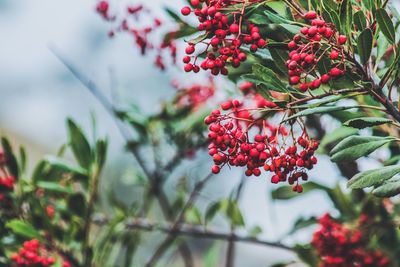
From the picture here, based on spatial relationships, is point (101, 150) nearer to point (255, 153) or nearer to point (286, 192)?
point (286, 192)

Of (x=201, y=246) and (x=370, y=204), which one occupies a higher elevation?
(x=370, y=204)

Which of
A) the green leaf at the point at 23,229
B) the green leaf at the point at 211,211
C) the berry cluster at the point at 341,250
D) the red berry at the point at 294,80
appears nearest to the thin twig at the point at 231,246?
the green leaf at the point at 211,211

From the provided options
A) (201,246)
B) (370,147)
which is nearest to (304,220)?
(370,147)

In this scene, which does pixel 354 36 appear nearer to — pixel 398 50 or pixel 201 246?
pixel 398 50

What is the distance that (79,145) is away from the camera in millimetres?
1915

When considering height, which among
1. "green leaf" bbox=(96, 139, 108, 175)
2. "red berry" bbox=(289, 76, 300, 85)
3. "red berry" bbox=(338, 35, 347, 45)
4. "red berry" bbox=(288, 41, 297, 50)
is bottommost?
→ "green leaf" bbox=(96, 139, 108, 175)

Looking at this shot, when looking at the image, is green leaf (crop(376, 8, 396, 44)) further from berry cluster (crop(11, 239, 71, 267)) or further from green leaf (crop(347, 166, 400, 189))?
berry cluster (crop(11, 239, 71, 267))

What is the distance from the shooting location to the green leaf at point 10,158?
6.32ft


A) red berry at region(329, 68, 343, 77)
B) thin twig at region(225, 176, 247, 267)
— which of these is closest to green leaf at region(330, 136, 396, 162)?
red berry at region(329, 68, 343, 77)

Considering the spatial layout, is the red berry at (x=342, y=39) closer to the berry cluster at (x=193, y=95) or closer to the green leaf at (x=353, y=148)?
the green leaf at (x=353, y=148)

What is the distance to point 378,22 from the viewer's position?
3.25 feet

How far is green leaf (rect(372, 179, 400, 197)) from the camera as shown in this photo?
1.03 meters

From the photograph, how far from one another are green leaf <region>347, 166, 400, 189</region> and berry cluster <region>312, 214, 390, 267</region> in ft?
2.35

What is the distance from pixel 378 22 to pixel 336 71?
12 centimetres
